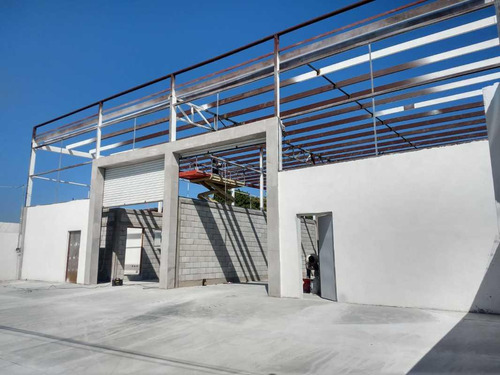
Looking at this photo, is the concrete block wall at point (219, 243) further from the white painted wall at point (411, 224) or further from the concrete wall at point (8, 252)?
the concrete wall at point (8, 252)

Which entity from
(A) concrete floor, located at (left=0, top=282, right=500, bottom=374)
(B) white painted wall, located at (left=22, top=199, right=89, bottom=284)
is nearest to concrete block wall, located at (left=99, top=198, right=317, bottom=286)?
(B) white painted wall, located at (left=22, top=199, right=89, bottom=284)

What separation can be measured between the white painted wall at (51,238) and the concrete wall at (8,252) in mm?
547

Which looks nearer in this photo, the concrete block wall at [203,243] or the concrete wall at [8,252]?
the concrete block wall at [203,243]

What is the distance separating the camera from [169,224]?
12.4 m

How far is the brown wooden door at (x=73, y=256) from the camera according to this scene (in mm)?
14734

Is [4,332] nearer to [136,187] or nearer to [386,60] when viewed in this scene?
[136,187]

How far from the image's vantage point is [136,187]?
1402cm

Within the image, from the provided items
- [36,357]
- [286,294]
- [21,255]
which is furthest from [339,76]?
[21,255]

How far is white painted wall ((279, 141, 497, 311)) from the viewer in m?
7.14

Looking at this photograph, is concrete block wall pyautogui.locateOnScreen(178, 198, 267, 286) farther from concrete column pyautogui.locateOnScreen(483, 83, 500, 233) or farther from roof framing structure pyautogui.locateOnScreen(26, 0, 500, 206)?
concrete column pyautogui.locateOnScreen(483, 83, 500, 233)

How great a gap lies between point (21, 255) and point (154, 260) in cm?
616

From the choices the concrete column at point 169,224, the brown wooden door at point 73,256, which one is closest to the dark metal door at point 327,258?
the concrete column at point 169,224

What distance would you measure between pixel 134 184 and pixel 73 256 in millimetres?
4207

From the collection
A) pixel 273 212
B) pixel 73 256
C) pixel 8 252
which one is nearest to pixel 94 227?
pixel 73 256
